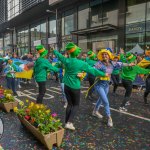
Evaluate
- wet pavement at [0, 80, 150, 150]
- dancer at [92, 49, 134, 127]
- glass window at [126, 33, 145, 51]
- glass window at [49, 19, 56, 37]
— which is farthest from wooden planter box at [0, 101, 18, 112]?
glass window at [49, 19, 56, 37]

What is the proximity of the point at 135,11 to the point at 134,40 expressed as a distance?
2.39m

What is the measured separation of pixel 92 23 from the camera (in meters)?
21.4

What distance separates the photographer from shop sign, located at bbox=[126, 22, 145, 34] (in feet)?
54.7

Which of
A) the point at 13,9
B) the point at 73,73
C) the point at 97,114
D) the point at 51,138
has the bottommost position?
the point at 97,114

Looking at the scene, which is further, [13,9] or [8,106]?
[13,9]

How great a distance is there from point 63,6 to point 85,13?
12.2 feet

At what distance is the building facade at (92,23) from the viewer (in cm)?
1711

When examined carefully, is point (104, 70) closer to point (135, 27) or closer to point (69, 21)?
point (135, 27)

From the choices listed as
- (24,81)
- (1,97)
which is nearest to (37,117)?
(1,97)

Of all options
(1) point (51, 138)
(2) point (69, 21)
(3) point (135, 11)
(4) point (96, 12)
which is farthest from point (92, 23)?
(1) point (51, 138)

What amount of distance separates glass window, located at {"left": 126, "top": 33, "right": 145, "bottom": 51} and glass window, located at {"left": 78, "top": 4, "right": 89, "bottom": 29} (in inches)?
226

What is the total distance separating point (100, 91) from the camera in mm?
5363

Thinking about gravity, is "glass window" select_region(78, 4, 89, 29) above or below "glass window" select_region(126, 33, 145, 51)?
above

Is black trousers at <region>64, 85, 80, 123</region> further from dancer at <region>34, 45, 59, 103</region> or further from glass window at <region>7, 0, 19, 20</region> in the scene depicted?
glass window at <region>7, 0, 19, 20</region>
